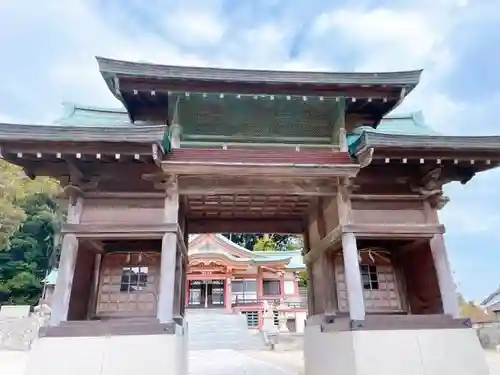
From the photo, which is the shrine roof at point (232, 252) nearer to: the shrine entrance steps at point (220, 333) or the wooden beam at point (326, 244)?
the shrine entrance steps at point (220, 333)

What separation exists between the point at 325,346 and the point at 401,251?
2253 mm

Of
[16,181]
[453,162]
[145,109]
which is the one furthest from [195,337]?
[453,162]

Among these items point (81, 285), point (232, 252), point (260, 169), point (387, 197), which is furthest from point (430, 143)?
point (232, 252)

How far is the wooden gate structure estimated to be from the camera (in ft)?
17.5

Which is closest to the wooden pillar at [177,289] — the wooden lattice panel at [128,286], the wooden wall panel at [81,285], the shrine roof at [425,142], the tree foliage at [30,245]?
the wooden lattice panel at [128,286]

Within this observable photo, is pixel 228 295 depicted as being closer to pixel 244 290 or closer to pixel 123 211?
pixel 244 290

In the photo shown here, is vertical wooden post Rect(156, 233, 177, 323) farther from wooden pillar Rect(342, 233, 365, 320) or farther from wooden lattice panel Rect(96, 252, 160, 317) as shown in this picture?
wooden pillar Rect(342, 233, 365, 320)

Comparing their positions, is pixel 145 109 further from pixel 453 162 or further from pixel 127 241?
pixel 453 162

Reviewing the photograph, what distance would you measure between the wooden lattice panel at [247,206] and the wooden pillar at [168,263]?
1.00 meters

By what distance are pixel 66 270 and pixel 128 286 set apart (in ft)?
4.60

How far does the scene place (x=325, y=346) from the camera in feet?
20.9

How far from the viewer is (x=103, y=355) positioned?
4.88 m

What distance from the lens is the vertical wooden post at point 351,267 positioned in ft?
17.7

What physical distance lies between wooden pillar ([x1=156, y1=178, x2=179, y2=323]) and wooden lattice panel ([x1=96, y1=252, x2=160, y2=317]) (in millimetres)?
1286
